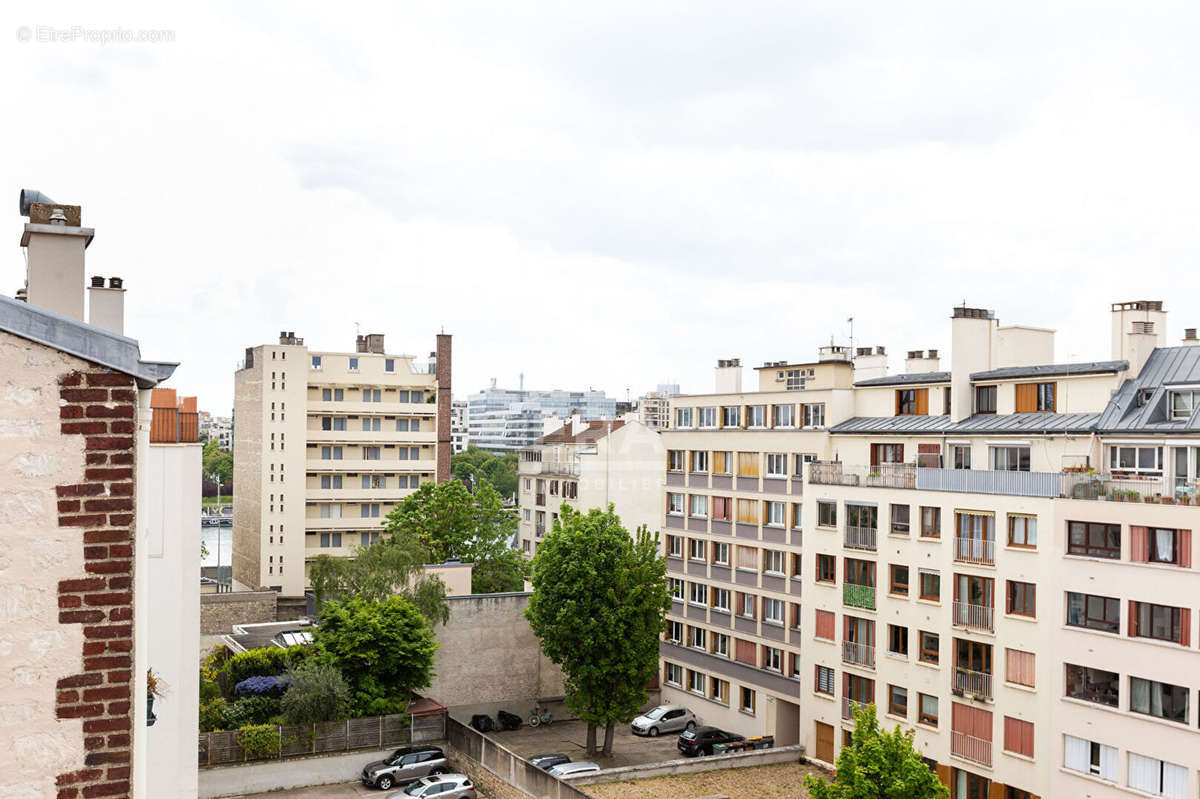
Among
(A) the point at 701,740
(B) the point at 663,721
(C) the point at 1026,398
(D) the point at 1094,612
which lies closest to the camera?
(D) the point at 1094,612

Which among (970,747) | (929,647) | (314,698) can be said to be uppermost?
(929,647)

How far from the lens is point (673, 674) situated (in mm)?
59281

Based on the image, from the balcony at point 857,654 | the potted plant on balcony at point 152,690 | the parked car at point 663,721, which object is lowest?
the parked car at point 663,721

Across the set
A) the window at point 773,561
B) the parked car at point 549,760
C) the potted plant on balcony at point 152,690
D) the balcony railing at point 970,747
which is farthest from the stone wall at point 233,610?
the potted plant on balcony at point 152,690

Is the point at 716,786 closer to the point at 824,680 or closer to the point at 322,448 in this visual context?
the point at 824,680

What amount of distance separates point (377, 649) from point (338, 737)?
419 centimetres

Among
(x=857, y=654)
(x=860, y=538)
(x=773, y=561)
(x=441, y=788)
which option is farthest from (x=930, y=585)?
(x=441, y=788)

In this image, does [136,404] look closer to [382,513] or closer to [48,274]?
[48,274]

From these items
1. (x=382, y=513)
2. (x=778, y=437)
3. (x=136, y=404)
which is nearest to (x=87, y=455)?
(x=136, y=404)

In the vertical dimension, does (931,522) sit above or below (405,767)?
above

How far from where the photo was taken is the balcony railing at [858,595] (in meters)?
45.0

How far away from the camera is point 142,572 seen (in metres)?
8.47

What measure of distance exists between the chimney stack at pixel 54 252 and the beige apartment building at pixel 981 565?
32928 millimetres

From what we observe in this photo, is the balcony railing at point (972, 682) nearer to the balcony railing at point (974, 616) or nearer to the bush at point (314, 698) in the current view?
the balcony railing at point (974, 616)
